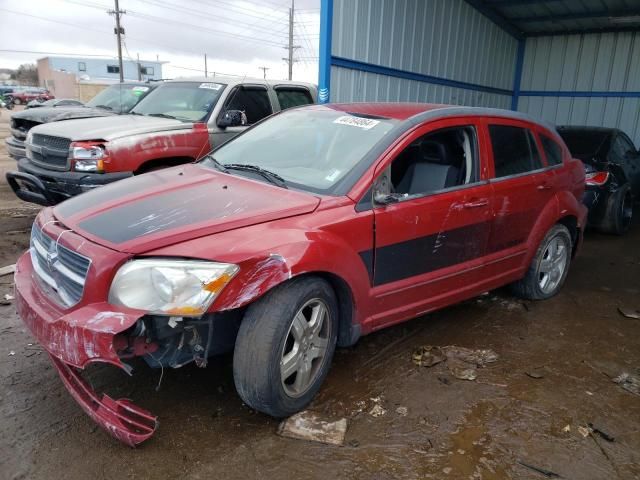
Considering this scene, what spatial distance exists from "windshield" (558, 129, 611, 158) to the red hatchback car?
360 centimetres

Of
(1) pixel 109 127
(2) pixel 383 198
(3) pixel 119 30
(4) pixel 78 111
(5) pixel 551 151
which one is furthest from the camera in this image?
(3) pixel 119 30

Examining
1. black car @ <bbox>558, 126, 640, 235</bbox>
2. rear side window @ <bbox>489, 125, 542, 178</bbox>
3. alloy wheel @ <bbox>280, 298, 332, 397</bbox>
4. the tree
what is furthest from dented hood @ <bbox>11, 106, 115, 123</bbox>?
the tree

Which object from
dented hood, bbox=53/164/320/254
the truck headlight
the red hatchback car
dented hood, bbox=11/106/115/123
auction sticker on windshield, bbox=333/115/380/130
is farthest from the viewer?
dented hood, bbox=11/106/115/123

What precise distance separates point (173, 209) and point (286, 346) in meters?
0.95

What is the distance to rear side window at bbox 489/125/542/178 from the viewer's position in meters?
3.95

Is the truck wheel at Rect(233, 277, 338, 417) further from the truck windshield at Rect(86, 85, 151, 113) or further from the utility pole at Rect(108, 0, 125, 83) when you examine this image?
the utility pole at Rect(108, 0, 125, 83)

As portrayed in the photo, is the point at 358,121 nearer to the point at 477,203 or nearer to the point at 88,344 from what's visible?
the point at 477,203

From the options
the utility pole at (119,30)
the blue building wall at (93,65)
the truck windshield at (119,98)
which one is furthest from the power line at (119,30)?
the truck windshield at (119,98)

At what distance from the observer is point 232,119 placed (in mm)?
5945

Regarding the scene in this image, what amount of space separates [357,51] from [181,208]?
16.2 feet

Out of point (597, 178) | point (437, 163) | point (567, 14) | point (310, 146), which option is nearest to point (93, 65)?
point (567, 14)

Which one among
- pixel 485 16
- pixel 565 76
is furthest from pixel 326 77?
pixel 565 76

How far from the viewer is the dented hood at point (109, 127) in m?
5.43

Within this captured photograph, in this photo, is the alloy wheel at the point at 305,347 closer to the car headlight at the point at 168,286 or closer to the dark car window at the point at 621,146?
the car headlight at the point at 168,286
